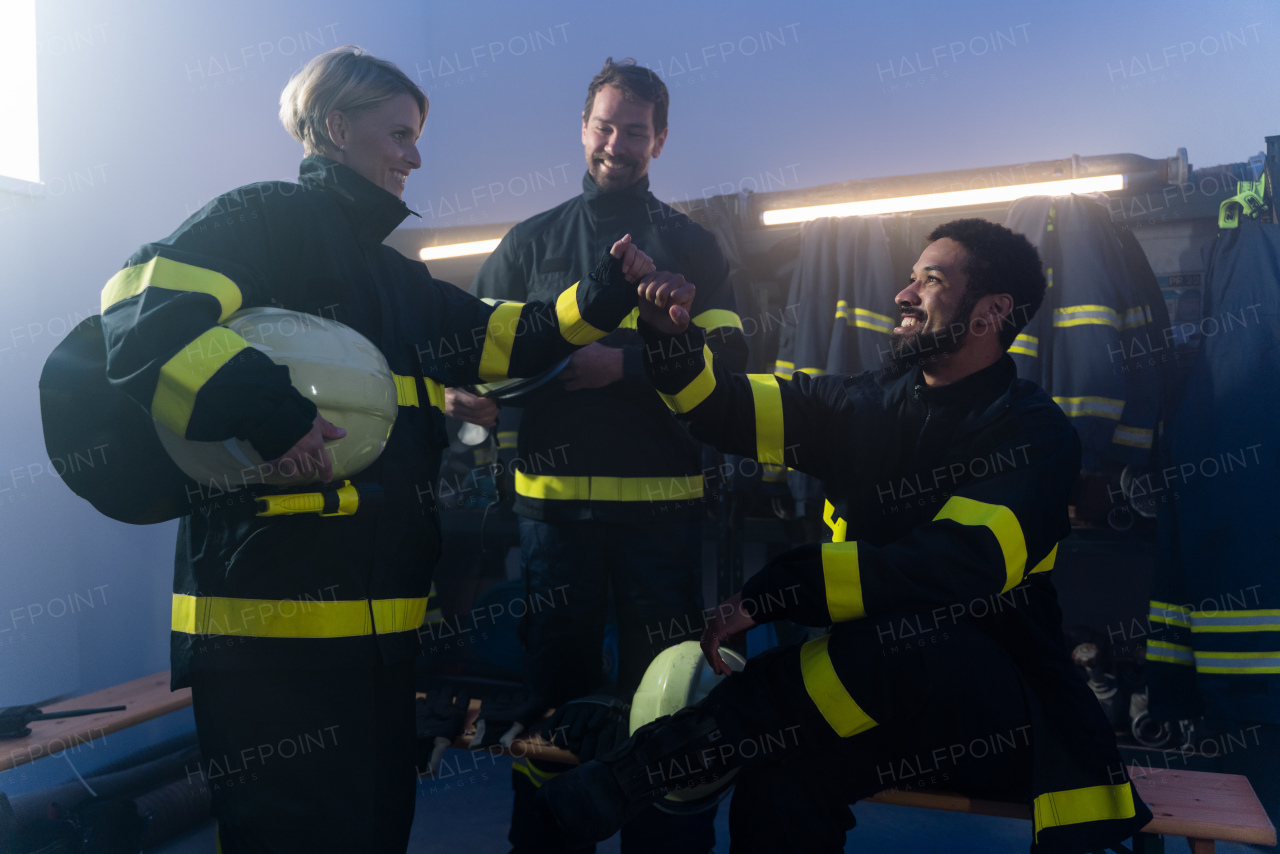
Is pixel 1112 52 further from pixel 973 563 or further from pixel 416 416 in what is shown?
pixel 416 416

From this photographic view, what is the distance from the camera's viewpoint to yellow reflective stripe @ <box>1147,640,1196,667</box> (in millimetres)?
2584

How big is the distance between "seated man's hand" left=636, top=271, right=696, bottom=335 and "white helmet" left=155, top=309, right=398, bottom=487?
24.3 inches

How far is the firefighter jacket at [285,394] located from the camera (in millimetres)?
1169

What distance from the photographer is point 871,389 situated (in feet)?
6.19

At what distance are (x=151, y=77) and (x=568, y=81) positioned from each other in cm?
223

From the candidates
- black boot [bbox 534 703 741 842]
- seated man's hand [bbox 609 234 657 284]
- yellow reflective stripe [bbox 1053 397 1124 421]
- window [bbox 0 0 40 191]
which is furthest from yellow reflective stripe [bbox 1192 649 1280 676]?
window [bbox 0 0 40 191]

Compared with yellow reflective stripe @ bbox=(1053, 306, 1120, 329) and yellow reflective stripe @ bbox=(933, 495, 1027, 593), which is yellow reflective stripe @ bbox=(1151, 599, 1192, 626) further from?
yellow reflective stripe @ bbox=(933, 495, 1027, 593)

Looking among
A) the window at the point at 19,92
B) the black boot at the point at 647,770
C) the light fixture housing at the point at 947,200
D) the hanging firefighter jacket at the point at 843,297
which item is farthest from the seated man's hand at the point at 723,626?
the window at the point at 19,92

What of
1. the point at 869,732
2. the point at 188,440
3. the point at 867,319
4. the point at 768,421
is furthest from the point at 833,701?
the point at 867,319

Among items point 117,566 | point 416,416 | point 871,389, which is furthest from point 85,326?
point 117,566

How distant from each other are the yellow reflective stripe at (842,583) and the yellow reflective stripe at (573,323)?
0.77 metres

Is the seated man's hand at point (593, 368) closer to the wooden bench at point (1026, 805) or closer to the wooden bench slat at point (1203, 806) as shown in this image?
the wooden bench at point (1026, 805)

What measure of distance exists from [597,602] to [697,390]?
2.63 feet

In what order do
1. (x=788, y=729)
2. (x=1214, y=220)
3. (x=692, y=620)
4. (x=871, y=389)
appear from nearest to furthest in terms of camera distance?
(x=788, y=729)
(x=871, y=389)
(x=692, y=620)
(x=1214, y=220)
